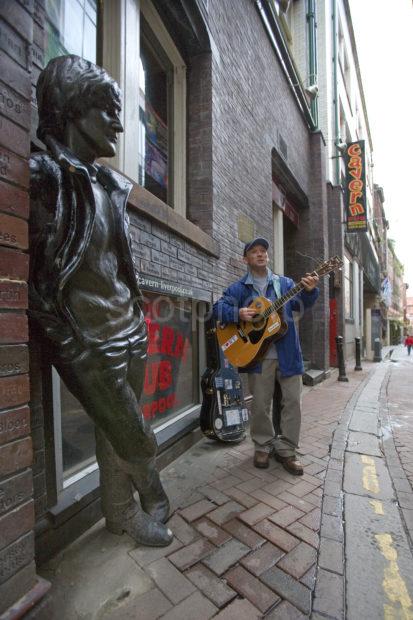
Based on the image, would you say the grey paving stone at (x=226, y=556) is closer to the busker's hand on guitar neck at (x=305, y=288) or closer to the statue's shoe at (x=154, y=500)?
the statue's shoe at (x=154, y=500)

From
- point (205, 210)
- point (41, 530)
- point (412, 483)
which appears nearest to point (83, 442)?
point (41, 530)

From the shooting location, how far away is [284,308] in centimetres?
309

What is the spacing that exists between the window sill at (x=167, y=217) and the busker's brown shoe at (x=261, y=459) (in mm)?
2097

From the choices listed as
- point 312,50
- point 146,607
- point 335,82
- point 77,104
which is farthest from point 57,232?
point 335,82

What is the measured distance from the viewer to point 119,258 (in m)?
1.79

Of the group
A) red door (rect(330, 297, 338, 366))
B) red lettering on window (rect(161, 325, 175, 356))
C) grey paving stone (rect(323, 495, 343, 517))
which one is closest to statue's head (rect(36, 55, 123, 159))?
red lettering on window (rect(161, 325, 175, 356))

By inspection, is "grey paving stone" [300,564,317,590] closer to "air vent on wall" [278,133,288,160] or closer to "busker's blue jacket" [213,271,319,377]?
"busker's blue jacket" [213,271,319,377]

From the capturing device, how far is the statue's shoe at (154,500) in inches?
78.1

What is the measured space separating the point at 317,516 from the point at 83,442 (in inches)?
62.5

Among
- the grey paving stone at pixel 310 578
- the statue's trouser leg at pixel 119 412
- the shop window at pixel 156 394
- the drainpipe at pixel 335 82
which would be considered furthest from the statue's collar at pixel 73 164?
the drainpipe at pixel 335 82

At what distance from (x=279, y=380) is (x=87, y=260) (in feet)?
6.75

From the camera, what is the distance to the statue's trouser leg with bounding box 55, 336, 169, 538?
160cm

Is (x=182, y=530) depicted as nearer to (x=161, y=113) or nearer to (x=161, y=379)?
(x=161, y=379)

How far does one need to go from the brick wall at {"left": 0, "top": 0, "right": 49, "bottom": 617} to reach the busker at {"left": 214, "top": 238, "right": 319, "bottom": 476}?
1.96m
